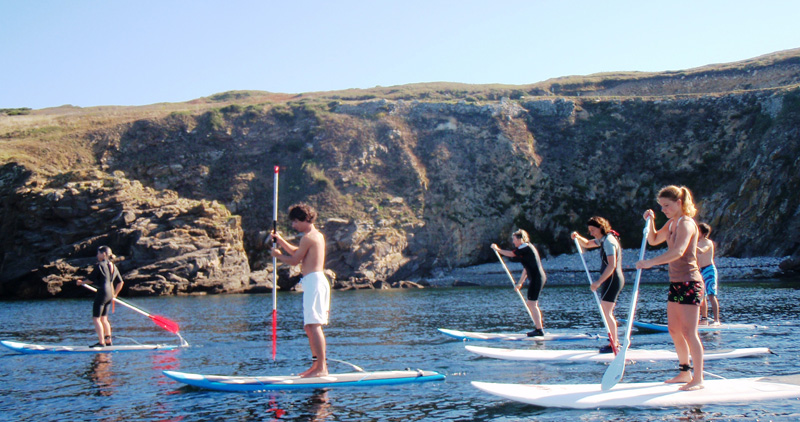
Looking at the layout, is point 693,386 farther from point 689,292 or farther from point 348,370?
point 348,370

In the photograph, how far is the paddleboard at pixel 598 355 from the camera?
13047 millimetres

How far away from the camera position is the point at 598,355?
13.3 metres

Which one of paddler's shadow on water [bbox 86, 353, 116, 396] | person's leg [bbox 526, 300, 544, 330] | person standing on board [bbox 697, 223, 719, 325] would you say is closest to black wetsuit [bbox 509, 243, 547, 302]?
person's leg [bbox 526, 300, 544, 330]

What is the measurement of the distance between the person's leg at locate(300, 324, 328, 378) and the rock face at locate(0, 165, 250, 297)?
45.9 m

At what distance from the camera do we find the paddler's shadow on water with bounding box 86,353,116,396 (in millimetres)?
11309

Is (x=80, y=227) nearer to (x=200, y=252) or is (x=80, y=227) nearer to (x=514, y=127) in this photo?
(x=200, y=252)

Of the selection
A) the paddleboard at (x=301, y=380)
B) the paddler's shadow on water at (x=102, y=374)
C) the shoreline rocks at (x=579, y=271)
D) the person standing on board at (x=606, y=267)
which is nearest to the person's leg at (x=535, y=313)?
the person standing on board at (x=606, y=267)

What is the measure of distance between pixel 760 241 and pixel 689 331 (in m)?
56.3

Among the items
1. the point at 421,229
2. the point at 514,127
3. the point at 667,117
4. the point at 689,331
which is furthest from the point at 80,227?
the point at 667,117

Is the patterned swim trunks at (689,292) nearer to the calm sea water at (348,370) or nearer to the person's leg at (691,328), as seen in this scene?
the person's leg at (691,328)

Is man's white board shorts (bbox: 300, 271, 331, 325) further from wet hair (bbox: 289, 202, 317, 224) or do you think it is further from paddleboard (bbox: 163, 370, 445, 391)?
paddleboard (bbox: 163, 370, 445, 391)

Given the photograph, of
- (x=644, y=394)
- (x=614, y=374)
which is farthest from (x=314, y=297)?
(x=644, y=394)

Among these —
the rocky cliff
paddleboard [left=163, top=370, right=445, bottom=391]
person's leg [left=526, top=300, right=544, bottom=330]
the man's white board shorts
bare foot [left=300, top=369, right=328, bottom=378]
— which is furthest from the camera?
the rocky cliff

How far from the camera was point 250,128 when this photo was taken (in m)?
82.4
